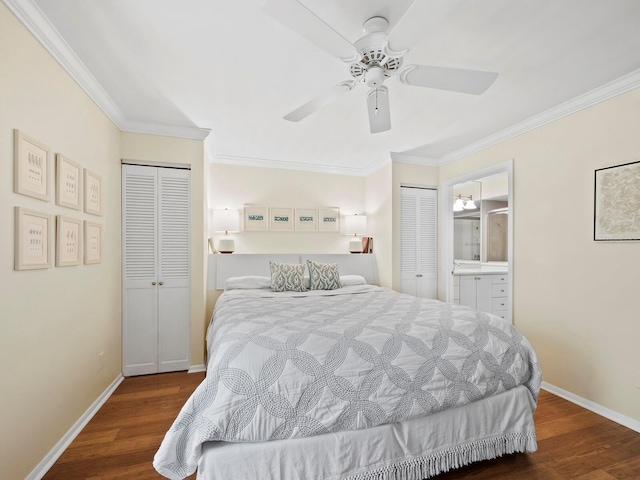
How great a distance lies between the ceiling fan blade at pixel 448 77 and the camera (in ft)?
5.41

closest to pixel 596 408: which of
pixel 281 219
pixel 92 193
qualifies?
pixel 281 219

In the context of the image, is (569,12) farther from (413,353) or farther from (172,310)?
(172,310)

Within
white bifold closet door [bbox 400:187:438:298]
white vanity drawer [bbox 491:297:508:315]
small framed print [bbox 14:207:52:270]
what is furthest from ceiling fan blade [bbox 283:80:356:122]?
white vanity drawer [bbox 491:297:508:315]

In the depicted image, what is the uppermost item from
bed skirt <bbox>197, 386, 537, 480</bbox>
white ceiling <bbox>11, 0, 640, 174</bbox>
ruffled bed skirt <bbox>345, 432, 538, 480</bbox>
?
white ceiling <bbox>11, 0, 640, 174</bbox>

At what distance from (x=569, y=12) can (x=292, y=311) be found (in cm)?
244

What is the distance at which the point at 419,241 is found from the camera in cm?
416

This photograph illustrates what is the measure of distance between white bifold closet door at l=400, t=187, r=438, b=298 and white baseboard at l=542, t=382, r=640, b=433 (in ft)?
5.53

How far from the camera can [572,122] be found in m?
2.61

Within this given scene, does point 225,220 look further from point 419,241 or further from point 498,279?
point 498,279

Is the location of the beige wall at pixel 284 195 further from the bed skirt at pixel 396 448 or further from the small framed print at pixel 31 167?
the bed skirt at pixel 396 448

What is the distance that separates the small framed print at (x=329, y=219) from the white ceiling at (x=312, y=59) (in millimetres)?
1392

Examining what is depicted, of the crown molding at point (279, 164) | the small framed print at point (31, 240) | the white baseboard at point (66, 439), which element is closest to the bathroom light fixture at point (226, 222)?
the crown molding at point (279, 164)

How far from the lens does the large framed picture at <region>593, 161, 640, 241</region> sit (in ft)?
7.25

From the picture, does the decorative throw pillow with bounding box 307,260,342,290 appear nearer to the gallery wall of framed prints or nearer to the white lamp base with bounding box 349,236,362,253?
the white lamp base with bounding box 349,236,362,253
